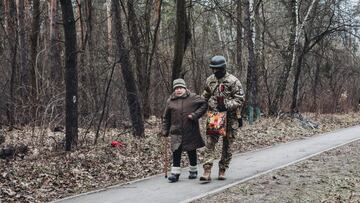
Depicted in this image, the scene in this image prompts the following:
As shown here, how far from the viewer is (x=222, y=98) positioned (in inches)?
356

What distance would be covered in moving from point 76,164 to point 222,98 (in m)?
3.40

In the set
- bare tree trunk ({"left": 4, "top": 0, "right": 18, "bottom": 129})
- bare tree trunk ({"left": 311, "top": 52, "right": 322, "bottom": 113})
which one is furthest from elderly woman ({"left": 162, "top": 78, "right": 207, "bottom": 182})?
bare tree trunk ({"left": 311, "top": 52, "right": 322, "bottom": 113})

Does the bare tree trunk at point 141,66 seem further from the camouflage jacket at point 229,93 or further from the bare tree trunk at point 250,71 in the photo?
the camouflage jacket at point 229,93

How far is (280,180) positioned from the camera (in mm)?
9281

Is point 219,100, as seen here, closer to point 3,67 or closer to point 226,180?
point 226,180

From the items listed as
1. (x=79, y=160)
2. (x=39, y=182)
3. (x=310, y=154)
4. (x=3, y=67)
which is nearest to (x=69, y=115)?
(x=79, y=160)

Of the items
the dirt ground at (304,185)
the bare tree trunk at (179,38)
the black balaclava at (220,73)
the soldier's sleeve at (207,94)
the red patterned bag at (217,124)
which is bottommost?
the dirt ground at (304,185)

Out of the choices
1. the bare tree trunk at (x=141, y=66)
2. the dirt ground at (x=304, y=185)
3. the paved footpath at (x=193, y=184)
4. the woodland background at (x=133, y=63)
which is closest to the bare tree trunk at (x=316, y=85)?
the woodland background at (x=133, y=63)

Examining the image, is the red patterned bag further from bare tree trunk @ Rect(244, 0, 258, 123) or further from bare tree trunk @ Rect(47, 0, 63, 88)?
bare tree trunk @ Rect(244, 0, 258, 123)

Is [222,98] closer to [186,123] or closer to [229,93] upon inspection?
[229,93]

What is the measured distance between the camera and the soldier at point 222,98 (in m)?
8.97

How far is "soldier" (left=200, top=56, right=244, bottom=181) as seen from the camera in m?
8.97

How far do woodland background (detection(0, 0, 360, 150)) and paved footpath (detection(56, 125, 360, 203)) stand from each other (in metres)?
3.39

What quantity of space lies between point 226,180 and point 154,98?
1413cm
